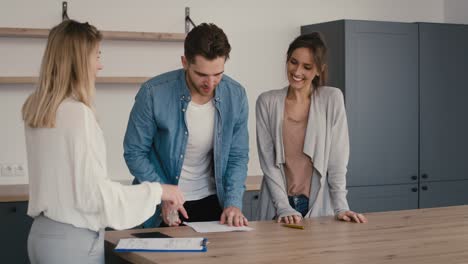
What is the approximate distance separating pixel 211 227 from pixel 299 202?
493 millimetres

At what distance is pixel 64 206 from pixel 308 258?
2.45 ft

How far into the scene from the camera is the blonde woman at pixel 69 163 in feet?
6.90

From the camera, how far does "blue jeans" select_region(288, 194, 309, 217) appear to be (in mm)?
3082

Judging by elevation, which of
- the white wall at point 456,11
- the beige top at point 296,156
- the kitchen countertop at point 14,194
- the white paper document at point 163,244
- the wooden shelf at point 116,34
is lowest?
the kitchen countertop at point 14,194

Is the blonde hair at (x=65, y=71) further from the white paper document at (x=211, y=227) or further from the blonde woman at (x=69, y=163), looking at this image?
the white paper document at (x=211, y=227)

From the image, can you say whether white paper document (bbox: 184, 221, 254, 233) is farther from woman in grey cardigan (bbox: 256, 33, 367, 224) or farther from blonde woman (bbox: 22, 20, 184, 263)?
blonde woman (bbox: 22, 20, 184, 263)

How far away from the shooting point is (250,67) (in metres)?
5.09

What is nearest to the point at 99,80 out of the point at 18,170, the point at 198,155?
the point at 18,170

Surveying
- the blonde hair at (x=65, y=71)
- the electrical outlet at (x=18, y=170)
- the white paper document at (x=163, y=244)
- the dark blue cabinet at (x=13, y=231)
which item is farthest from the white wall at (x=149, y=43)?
the blonde hair at (x=65, y=71)

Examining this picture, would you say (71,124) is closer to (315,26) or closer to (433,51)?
(315,26)

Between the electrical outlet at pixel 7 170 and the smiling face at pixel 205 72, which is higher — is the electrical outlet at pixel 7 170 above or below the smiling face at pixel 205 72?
below

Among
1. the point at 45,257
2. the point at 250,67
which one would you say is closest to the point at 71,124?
the point at 45,257

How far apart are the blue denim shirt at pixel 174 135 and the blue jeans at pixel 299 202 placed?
0.24 m

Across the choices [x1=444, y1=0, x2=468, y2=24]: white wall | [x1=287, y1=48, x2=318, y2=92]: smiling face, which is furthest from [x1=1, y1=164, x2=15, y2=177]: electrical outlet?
[x1=444, y1=0, x2=468, y2=24]: white wall
